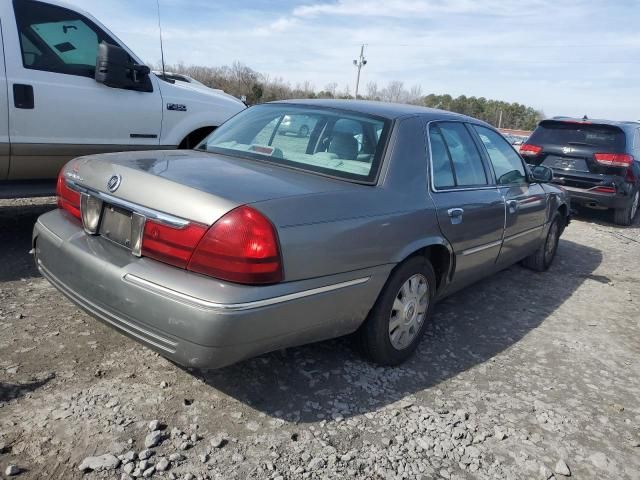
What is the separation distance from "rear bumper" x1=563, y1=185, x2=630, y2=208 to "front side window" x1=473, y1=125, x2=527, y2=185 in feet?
13.5

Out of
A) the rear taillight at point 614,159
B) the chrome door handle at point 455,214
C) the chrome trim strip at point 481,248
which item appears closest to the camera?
the chrome door handle at point 455,214

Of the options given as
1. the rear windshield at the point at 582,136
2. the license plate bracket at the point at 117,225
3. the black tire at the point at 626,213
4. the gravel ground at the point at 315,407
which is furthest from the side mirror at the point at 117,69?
the black tire at the point at 626,213

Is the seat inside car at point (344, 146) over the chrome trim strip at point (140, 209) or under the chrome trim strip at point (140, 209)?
over

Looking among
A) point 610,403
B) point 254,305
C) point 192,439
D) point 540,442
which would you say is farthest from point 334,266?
point 610,403

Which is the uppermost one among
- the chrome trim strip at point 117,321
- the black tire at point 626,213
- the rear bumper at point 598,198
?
the chrome trim strip at point 117,321

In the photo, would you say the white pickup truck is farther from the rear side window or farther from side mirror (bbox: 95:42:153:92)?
the rear side window

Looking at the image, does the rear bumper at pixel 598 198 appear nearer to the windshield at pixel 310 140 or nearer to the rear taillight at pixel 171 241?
the windshield at pixel 310 140

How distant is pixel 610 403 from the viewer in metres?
3.20

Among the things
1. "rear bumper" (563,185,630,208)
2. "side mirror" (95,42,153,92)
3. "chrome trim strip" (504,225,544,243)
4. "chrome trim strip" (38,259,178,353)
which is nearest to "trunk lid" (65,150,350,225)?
"chrome trim strip" (38,259,178,353)

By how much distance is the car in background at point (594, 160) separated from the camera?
8.31m

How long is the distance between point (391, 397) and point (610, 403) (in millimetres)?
1353

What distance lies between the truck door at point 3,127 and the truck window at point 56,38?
7.8 inches

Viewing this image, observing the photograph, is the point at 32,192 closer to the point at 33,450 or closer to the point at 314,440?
the point at 33,450

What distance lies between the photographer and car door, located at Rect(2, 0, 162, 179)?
14.3 ft
